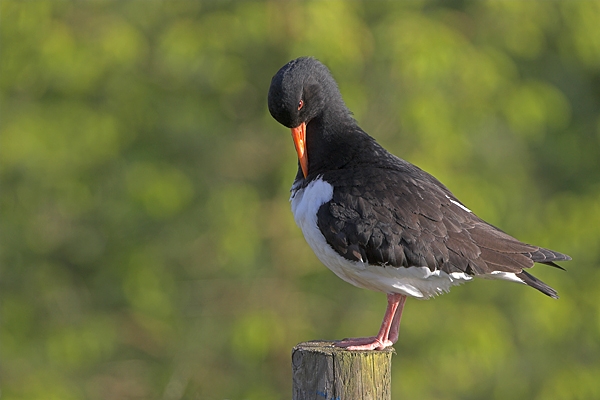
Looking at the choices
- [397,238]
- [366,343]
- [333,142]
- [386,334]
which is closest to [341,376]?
[366,343]

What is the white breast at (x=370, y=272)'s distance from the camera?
17.0ft

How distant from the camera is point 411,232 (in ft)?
16.9

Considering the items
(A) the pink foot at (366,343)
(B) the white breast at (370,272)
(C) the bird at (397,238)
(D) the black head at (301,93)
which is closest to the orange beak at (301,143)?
(D) the black head at (301,93)

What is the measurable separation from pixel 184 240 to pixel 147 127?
1706 mm

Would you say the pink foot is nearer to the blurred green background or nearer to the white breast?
the white breast

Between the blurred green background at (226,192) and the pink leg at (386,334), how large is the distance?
15.7 ft

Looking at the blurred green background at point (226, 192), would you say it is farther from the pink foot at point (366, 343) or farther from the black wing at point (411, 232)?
the pink foot at point (366, 343)

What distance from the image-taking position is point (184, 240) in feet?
38.8

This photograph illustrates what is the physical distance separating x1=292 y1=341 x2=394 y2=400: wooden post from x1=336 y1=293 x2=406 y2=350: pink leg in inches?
11.2

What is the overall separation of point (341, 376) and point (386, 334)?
82 cm

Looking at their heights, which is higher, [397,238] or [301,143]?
[301,143]

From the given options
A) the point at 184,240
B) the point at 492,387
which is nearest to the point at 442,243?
the point at 184,240

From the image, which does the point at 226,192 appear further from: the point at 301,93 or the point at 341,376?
the point at 341,376

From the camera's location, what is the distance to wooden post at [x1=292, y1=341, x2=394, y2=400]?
4543 millimetres
